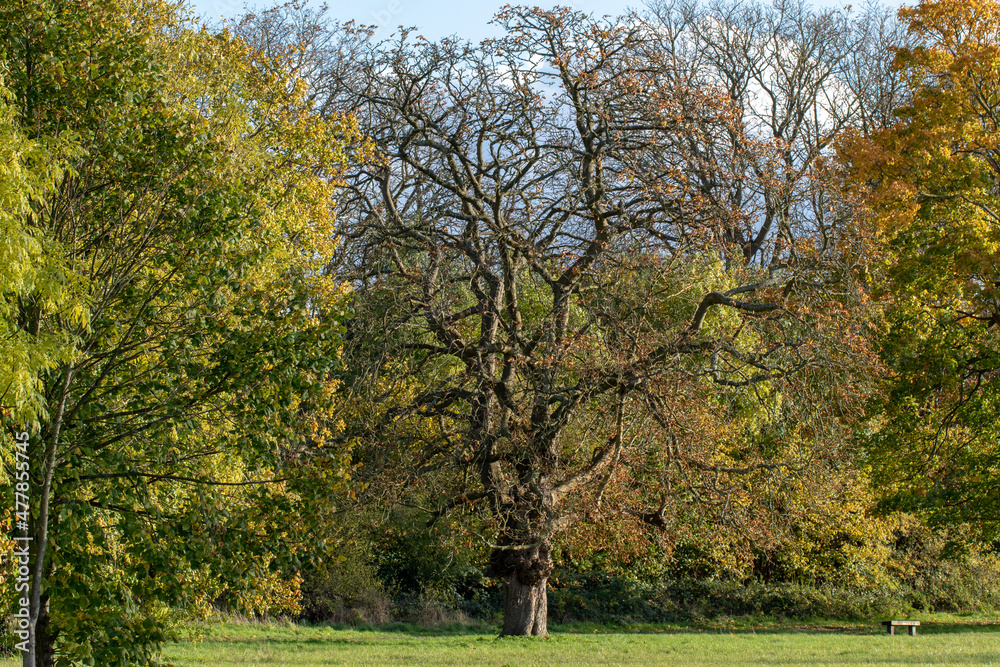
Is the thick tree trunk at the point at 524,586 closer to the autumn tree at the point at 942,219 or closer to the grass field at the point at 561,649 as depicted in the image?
the grass field at the point at 561,649

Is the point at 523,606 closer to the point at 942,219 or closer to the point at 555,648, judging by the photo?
the point at 555,648

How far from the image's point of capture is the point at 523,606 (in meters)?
16.4

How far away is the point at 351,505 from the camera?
46.4ft

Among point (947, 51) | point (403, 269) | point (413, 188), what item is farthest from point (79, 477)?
point (947, 51)

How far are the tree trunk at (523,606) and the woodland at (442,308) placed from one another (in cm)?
5

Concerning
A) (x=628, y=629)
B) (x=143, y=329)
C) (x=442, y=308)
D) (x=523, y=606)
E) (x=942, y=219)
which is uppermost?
(x=942, y=219)

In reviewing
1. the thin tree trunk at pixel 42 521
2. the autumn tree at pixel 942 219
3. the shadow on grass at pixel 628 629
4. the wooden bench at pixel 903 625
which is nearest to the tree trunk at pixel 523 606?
the shadow on grass at pixel 628 629

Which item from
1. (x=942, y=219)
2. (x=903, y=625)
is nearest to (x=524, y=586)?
(x=942, y=219)

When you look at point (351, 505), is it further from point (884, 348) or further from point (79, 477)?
point (884, 348)

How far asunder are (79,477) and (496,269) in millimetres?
10107

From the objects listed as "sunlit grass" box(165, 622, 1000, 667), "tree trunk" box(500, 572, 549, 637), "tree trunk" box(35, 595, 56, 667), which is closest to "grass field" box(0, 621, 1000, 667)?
"sunlit grass" box(165, 622, 1000, 667)

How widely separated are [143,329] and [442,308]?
669 cm

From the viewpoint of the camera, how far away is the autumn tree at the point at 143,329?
7414 millimetres

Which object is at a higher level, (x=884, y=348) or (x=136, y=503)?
(x=884, y=348)
